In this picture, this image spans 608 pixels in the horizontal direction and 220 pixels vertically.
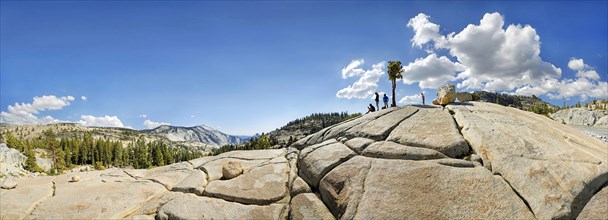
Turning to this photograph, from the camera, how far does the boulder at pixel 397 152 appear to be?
13.6 m

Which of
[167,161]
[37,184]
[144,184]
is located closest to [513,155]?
[144,184]

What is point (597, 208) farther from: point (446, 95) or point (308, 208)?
point (446, 95)

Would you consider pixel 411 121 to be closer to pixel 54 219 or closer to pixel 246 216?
pixel 246 216

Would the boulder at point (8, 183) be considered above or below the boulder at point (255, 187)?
above

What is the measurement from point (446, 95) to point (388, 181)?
1210 centimetres

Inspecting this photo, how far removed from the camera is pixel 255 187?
15.5 meters

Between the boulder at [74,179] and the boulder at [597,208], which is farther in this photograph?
the boulder at [74,179]

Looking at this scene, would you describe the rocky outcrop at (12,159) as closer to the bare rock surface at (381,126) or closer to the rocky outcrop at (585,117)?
the bare rock surface at (381,126)

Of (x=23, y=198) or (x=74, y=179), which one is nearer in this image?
(x=23, y=198)

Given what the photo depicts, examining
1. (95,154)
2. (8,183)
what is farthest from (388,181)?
(95,154)

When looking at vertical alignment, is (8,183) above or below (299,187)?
above

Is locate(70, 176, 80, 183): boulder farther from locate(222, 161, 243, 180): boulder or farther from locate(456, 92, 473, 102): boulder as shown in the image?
locate(456, 92, 473, 102): boulder

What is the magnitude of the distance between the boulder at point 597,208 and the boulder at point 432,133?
4.42m

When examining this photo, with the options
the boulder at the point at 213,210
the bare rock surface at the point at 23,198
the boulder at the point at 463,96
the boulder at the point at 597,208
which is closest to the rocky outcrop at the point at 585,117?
the boulder at the point at 463,96
